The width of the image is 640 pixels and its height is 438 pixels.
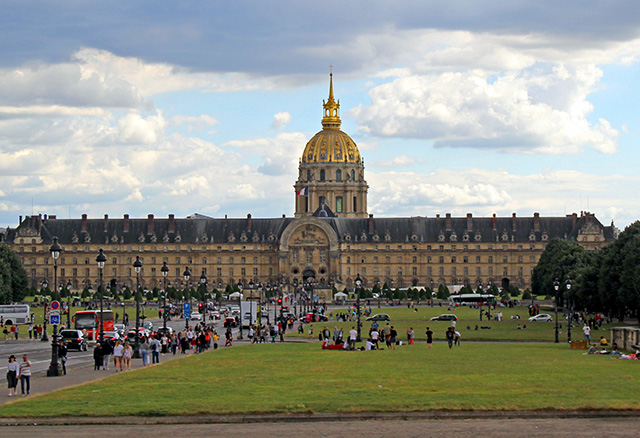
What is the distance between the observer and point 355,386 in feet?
102

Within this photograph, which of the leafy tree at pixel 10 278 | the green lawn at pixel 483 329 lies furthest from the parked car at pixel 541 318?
the leafy tree at pixel 10 278

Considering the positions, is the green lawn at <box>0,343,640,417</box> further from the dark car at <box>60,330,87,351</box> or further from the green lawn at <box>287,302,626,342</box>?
the green lawn at <box>287,302,626,342</box>

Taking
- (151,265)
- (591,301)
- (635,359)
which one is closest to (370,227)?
(151,265)

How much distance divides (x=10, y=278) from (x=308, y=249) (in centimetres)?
6223

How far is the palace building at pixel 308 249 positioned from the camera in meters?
162

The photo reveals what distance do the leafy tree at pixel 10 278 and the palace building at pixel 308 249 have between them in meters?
45.5

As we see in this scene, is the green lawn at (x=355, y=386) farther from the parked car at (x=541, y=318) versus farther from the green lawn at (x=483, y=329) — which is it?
the parked car at (x=541, y=318)

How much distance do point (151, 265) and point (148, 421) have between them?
138m

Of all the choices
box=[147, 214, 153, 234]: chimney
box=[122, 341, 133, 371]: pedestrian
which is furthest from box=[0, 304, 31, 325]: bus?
box=[147, 214, 153, 234]: chimney

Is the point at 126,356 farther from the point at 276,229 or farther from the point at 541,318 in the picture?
the point at 276,229

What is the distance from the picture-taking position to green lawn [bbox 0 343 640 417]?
27.1 m

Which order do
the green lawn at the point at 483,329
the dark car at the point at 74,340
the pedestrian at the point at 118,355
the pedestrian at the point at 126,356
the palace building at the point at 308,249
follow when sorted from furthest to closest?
the palace building at the point at 308,249
the green lawn at the point at 483,329
the dark car at the point at 74,340
the pedestrian at the point at 126,356
the pedestrian at the point at 118,355

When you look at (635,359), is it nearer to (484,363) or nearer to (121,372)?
(484,363)

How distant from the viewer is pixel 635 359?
40.8 meters
